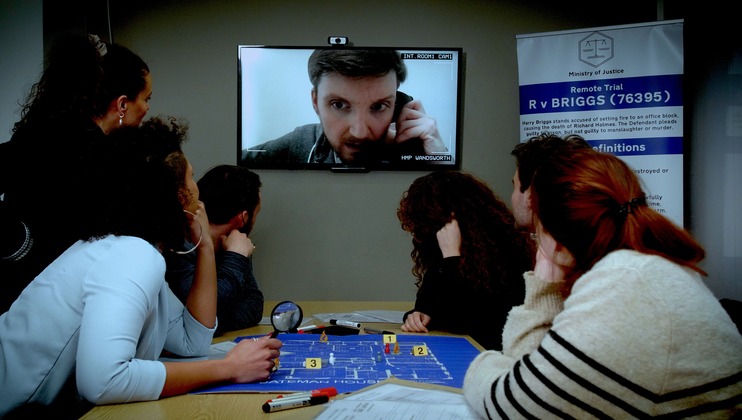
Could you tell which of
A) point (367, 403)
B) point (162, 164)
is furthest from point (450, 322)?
point (162, 164)

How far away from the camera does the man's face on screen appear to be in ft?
10.9

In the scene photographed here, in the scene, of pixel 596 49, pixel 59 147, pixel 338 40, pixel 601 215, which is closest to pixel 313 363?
pixel 601 215

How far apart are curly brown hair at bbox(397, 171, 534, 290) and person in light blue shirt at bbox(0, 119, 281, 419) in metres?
0.97

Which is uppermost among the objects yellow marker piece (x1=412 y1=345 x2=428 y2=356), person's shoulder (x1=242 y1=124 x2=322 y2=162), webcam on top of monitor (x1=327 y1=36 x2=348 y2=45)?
webcam on top of monitor (x1=327 y1=36 x2=348 y2=45)

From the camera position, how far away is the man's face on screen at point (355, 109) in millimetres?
3328

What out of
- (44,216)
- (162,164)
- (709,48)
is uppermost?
(709,48)

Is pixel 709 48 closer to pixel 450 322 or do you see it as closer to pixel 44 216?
pixel 450 322

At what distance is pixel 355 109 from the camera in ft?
10.9

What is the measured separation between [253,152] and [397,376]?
2.30 meters

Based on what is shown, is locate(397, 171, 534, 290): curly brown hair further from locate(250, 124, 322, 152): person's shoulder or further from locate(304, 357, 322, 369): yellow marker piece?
locate(250, 124, 322, 152): person's shoulder

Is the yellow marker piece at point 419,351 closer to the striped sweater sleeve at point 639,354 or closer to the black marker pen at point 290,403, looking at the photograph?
the black marker pen at point 290,403

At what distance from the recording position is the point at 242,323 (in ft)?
6.77

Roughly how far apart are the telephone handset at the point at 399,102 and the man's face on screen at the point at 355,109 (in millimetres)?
22

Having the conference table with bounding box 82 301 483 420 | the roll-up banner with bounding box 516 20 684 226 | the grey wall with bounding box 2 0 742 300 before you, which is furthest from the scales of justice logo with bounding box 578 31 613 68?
the conference table with bounding box 82 301 483 420
